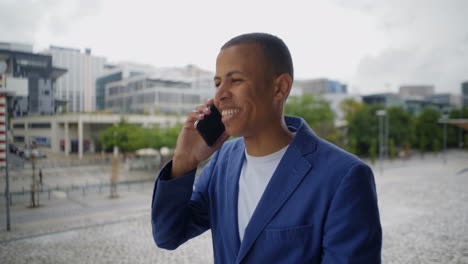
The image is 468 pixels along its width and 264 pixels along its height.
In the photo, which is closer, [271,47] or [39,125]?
[271,47]

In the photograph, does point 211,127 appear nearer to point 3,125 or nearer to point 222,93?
point 222,93

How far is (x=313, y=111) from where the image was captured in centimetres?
2319

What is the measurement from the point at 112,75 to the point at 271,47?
318 inches

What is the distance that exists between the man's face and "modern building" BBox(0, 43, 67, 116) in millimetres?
6609

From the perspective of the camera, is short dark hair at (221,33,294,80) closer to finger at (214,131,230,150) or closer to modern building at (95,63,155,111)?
finger at (214,131,230,150)

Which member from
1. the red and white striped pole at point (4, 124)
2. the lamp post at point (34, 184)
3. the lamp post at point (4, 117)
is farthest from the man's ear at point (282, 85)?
the lamp post at point (34, 184)

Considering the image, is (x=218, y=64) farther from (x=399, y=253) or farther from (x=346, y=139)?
(x=346, y=139)

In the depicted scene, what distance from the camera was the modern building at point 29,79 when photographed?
6.57 m

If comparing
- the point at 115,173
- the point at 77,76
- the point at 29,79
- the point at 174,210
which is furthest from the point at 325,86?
the point at 174,210

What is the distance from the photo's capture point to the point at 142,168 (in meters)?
12.2

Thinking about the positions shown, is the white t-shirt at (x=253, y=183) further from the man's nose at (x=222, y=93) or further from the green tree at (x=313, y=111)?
the green tree at (x=313, y=111)

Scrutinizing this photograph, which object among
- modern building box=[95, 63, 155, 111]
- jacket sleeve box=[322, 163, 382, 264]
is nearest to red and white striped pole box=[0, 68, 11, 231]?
modern building box=[95, 63, 155, 111]

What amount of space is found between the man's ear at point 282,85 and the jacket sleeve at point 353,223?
0.38m

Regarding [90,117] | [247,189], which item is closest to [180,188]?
[247,189]
